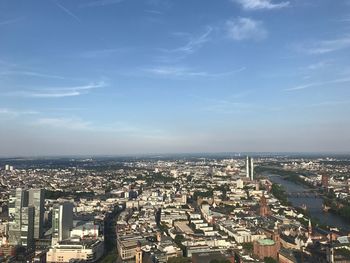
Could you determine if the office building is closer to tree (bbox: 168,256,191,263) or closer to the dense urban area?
the dense urban area

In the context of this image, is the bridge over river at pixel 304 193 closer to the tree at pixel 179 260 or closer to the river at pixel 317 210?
the river at pixel 317 210

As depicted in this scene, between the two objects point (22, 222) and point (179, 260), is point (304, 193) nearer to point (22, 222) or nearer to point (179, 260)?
point (179, 260)

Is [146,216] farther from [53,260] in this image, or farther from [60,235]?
[53,260]

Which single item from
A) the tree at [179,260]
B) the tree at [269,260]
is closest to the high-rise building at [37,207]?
the tree at [179,260]

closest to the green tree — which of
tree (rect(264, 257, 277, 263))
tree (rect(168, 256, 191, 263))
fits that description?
tree (rect(168, 256, 191, 263))

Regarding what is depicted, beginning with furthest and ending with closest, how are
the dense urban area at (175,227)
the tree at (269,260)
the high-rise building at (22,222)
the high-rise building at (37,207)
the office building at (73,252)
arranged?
the high-rise building at (37,207)
the high-rise building at (22,222)
the dense urban area at (175,227)
the office building at (73,252)
the tree at (269,260)

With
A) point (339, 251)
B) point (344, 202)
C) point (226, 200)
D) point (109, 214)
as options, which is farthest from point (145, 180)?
point (339, 251)

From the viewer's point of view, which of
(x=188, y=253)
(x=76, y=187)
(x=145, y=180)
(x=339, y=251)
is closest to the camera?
(x=339, y=251)
